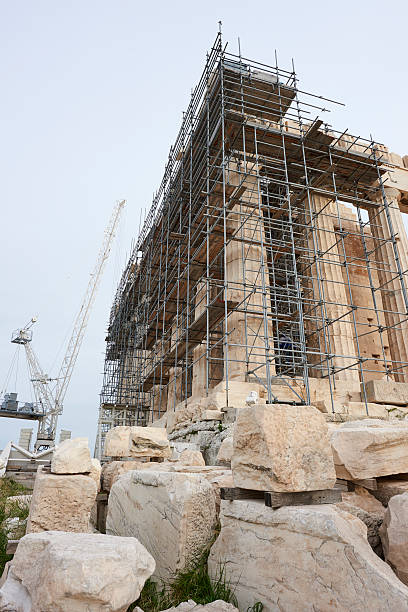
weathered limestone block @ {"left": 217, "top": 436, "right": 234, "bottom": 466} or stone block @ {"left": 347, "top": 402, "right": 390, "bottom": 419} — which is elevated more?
stone block @ {"left": 347, "top": 402, "right": 390, "bottom": 419}

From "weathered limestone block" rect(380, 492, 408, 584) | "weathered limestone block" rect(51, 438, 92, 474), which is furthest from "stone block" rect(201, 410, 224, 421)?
"weathered limestone block" rect(380, 492, 408, 584)

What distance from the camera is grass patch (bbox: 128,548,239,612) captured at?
115 inches

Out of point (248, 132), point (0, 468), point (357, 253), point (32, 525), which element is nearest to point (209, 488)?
point (32, 525)

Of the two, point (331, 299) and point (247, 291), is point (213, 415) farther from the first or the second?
point (331, 299)

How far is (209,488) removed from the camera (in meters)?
3.51

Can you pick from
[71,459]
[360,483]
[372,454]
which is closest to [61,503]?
[71,459]

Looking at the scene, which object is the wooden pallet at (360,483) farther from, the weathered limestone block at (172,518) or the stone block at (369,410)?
the stone block at (369,410)

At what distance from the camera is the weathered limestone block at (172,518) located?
128 inches

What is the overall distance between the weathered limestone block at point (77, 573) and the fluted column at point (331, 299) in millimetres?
10994

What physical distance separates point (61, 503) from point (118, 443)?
3.48 meters

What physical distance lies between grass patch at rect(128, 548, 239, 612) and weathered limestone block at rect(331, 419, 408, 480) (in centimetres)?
126

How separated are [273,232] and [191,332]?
17.7 ft

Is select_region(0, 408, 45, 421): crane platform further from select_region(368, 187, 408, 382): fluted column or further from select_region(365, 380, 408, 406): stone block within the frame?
select_region(365, 380, 408, 406): stone block

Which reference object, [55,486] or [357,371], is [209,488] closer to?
[55,486]
